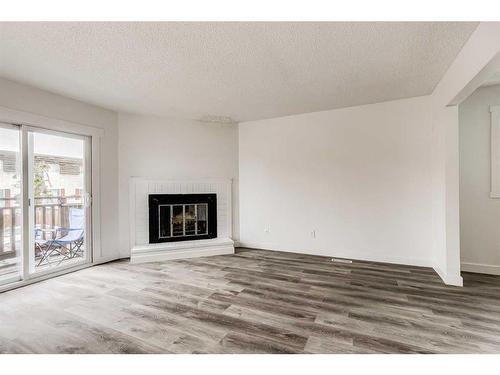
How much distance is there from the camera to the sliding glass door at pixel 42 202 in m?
2.86

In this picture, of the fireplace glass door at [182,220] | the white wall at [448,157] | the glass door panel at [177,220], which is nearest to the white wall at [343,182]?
the white wall at [448,157]

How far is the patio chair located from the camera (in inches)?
130

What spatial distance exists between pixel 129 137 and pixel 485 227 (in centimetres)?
548

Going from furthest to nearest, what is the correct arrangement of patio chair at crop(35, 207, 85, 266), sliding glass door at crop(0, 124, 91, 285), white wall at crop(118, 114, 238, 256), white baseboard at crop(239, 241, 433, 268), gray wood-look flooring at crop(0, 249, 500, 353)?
white wall at crop(118, 114, 238, 256)
white baseboard at crop(239, 241, 433, 268)
patio chair at crop(35, 207, 85, 266)
sliding glass door at crop(0, 124, 91, 285)
gray wood-look flooring at crop(0, 249, 500, 353)

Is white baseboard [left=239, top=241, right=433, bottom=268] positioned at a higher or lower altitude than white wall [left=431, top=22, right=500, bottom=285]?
lower

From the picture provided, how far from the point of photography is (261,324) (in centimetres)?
199

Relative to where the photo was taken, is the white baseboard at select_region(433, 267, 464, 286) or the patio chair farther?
the patio chair

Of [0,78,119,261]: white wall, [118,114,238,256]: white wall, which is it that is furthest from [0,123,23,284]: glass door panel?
[118,114,238,256]: white wall

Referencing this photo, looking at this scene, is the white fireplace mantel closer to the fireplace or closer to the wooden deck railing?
the fireplace

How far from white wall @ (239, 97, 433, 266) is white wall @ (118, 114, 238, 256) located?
0.30 m

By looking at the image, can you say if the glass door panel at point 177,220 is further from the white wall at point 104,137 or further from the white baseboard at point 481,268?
the white baseboard at point 481,268

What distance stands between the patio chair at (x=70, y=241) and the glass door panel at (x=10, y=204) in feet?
1.09

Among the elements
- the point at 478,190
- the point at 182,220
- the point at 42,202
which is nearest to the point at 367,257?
the point at 478,190
